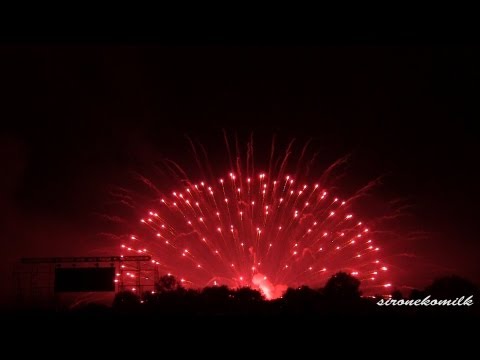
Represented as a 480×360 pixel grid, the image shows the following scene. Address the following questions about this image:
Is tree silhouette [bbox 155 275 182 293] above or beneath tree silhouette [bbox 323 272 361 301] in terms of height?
above

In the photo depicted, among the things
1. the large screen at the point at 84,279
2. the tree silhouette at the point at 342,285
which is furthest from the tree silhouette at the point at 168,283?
the tree silhouette at the point at 342,285

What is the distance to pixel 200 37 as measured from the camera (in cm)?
353

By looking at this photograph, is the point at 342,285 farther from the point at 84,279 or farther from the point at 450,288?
the point at 84,279

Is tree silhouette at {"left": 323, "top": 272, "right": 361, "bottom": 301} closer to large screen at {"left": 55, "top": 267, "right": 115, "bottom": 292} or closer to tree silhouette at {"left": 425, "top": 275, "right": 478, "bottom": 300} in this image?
tree silhouette at {"left": 425, "top": 275, "right": 478, "bottom": 300}

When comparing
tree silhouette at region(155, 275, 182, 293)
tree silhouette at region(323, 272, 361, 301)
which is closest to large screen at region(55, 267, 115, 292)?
tree silhouette at region(155, 275, 182, 293)

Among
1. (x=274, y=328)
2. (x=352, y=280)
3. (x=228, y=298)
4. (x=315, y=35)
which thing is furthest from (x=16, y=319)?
(x=352, y=280)

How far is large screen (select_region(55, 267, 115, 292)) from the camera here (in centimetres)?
2175

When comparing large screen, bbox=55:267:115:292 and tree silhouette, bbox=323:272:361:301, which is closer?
tree silhouette, bbox=323:272:361:301

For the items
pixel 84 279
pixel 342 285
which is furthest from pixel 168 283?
pixel 342 285

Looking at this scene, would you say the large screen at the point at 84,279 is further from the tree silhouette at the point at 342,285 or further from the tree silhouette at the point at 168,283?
the tree silhouette at the point at 342,285

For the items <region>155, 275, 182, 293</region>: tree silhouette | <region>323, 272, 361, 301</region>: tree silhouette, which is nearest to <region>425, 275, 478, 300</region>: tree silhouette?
<region>323, 272, 361, 301</region>: tree silhouette

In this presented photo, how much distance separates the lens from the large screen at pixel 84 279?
21.8 metres

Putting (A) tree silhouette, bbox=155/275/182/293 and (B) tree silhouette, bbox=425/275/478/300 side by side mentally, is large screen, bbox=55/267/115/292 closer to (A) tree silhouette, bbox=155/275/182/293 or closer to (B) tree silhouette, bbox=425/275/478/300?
(A) tree silhouette, bbox=155/275/182/293

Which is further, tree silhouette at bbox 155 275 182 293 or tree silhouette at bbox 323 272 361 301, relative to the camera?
tree silhouette at bbox 155 275 182 293
